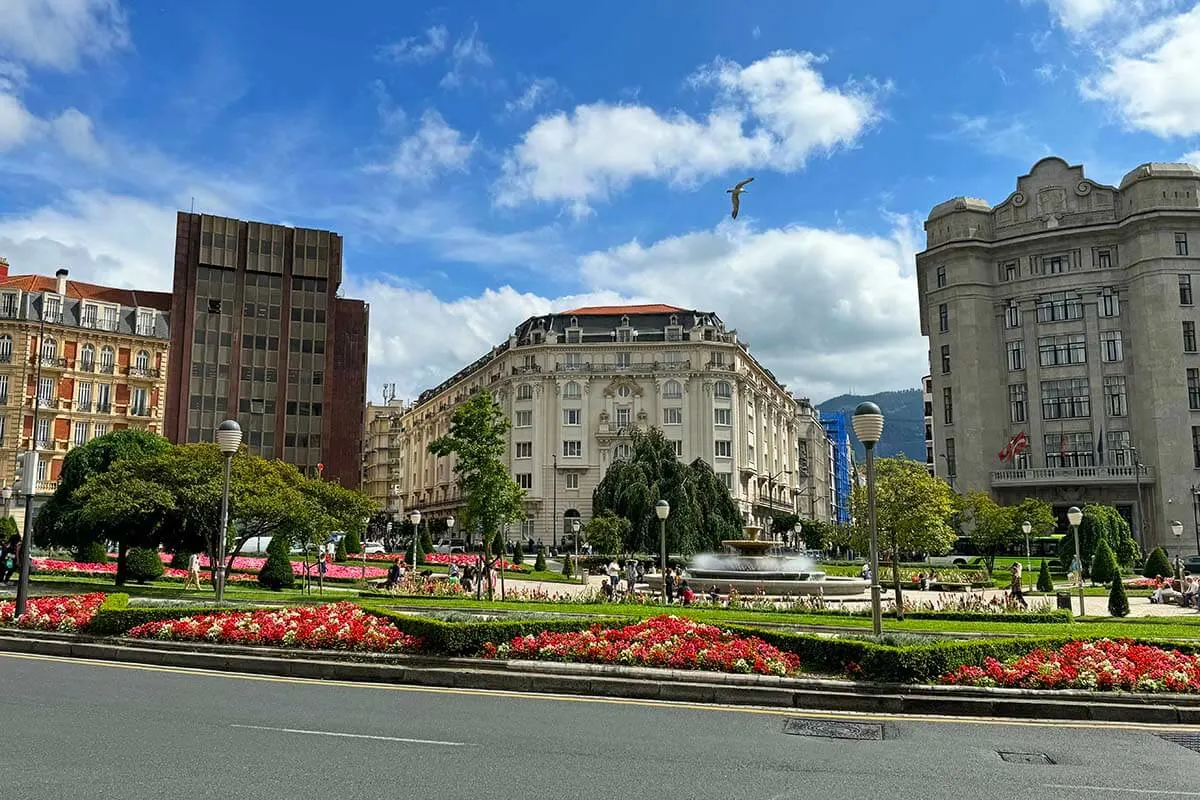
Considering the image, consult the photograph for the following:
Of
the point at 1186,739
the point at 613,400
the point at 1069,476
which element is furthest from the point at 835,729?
the point at 613,400

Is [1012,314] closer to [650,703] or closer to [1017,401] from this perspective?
[1017,401]

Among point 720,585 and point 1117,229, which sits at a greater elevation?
point 1117,229

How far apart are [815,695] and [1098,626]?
38.1 feet

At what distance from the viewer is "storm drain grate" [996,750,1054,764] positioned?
8523 millimetres

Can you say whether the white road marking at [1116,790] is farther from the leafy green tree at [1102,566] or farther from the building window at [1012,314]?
the building window at [1012,314]

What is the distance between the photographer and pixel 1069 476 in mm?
65375

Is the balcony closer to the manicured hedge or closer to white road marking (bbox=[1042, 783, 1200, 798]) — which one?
the manicured hedge

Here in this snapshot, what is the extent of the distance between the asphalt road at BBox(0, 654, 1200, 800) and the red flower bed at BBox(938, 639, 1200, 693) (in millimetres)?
1010

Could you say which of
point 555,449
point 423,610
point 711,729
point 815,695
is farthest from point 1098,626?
point 555,449

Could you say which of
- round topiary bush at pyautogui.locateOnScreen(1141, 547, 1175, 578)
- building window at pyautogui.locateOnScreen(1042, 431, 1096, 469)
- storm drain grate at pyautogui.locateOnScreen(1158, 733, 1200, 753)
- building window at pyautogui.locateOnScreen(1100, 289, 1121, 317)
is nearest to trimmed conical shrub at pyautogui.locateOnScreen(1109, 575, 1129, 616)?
storm drain grate at pyautogui.locateOnScreen(1158, 733, 1200, 753)

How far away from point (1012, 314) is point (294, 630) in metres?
68.5

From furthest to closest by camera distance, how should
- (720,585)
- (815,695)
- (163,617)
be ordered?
(720,585) → (163,617) → (815,695)

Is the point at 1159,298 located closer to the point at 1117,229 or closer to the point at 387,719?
the point at 1117,229

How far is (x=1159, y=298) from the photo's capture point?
214 ft
